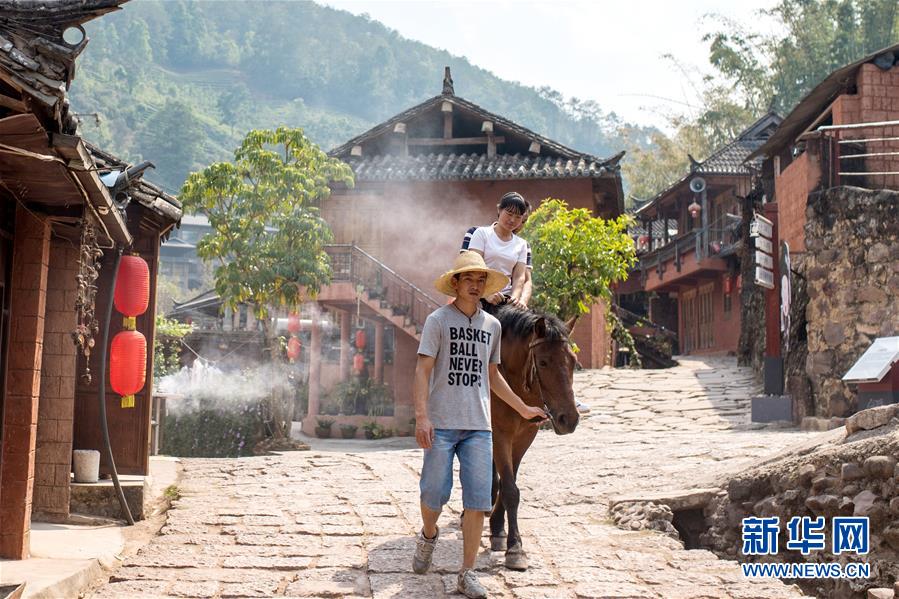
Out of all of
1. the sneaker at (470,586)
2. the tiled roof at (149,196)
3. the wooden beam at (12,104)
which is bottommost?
the sneaker at (470,586)

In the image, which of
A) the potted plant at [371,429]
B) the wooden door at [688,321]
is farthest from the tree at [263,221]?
the wooden door at [688,321]

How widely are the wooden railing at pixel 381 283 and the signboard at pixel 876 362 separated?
10677mm

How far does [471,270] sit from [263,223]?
14246 mm

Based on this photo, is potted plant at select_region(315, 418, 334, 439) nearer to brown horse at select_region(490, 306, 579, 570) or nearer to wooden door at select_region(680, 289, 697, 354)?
brown horse at select_region(490, 306, 579, 570)

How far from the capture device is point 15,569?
6473 millimetres

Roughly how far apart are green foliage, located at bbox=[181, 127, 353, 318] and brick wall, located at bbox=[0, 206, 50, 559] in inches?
470

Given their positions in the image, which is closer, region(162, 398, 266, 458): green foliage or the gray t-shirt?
the gray t-shirt

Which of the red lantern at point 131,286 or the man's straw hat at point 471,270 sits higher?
the red lantern at point 131,286

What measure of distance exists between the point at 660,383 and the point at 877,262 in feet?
28.0

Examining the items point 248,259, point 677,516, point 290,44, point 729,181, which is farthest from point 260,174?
point 290,44

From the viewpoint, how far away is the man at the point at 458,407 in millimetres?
6059

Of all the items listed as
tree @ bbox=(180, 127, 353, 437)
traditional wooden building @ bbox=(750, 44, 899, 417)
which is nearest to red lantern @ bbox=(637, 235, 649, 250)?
traditional wooden building @ bbox=(750, 44, 899, 417)

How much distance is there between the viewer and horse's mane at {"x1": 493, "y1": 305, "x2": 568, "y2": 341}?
6879mm

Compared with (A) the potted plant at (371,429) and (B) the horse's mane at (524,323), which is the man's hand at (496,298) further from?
(A) the potted plant at (371,429)
